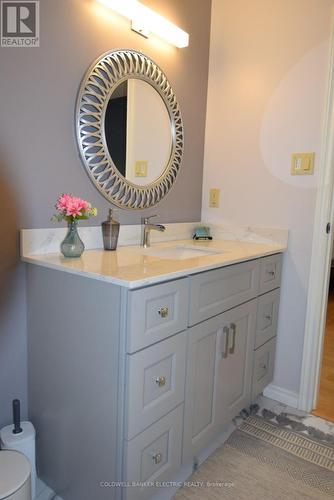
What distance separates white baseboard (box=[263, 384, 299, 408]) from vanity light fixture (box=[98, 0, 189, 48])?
1910mm

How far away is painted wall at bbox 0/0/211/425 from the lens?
125 cm

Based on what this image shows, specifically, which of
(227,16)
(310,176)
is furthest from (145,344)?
(227,16)

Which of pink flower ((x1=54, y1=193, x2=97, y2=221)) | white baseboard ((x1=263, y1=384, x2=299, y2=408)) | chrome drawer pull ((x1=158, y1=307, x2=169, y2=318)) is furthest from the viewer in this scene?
white baseboard ((x1=263, y1=384, x2=299, y2=408))

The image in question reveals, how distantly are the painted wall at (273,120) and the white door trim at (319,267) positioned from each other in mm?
33

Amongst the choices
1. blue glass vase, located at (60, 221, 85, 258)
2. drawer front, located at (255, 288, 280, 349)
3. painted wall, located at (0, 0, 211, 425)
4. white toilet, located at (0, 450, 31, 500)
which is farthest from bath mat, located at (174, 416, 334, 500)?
blue glass vase, located at (60, 221, 85, 258)

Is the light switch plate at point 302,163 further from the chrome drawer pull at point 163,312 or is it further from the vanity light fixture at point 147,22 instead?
the chrome drawer pull at point 163,312

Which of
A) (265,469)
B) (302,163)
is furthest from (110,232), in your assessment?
(265,469)

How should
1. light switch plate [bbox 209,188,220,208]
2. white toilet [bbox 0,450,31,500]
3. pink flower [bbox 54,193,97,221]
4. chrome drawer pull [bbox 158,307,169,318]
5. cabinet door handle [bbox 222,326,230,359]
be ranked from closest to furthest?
white toilet [bbox 0,450,31,500] → chrome drawer pull [bbox 158,307,169,318] → pink flower [bbox 54,193,97,221] → cabinet door handle [bbox 222,326,230,359] → light switch plate [bbox 209,188,220,208]

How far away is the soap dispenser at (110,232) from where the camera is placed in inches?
58.6

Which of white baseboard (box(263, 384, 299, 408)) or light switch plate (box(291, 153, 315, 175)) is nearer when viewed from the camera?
light switch plate (box(291, 153, 315, 175))

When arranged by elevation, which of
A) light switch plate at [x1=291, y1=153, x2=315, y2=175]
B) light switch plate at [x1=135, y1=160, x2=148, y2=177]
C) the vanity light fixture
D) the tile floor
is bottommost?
the tile floor

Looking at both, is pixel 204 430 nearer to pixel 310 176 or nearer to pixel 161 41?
pixel 310 176

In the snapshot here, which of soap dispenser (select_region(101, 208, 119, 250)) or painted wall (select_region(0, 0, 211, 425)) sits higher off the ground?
painted wall (select_region(0, 0, 211, 425))

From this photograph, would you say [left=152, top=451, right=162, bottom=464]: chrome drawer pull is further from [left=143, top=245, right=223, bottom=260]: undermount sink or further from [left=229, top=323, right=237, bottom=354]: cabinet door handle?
[left=143, top=245, right=223, bottom=260]: undermount sink
